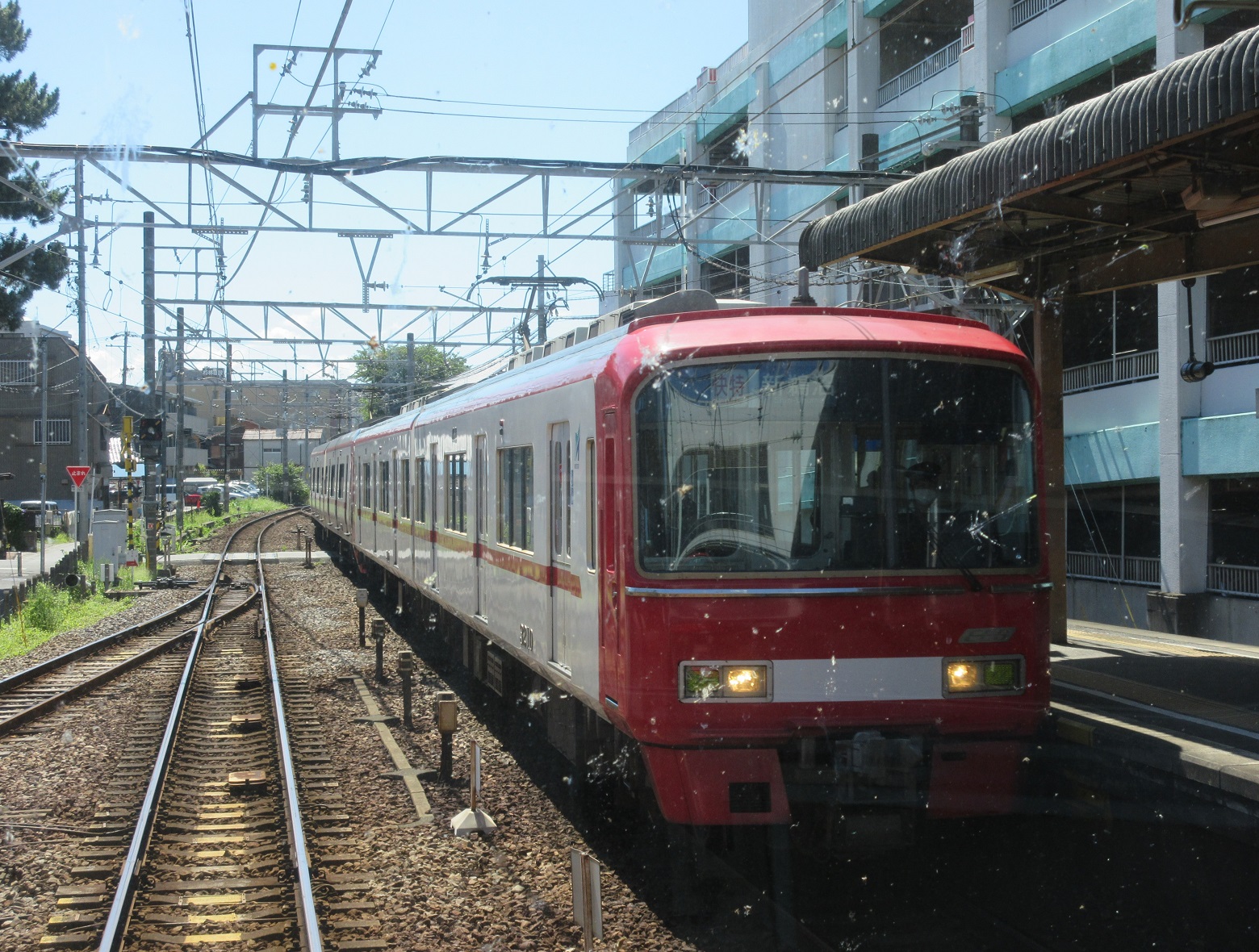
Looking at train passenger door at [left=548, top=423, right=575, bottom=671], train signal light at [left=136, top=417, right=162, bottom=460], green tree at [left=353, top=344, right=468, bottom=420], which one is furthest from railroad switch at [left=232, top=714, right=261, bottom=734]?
green tree at [left=353, top=344, right=468, bottom=420]

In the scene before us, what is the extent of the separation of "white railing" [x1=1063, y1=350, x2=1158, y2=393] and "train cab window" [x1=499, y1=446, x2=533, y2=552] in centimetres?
930

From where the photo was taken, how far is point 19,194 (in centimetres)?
2125

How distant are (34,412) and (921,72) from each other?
1634 inches

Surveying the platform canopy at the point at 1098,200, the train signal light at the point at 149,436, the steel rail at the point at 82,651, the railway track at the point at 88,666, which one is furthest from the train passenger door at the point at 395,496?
the train signal light at the point at 149,436

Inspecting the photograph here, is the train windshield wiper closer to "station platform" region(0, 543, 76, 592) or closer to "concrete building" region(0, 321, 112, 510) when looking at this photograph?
"station platform" region(0, 543, 76, 592)

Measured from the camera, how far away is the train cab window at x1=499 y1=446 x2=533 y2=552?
303 inches

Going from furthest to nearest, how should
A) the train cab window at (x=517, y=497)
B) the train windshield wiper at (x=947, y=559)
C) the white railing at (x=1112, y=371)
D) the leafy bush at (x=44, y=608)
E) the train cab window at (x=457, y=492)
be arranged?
1. the leafy bush at (x=44, y=608)
2. the white railing at (x=1112, y=371)
3. the train cab window at (x=457, y=492)
4. the train cab window at (x=517, y=497)
5. the train windshield wiper at (x=947, y=559)

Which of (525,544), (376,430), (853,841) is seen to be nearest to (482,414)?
(525,544)

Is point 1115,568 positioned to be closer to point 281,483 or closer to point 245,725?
point 245,725

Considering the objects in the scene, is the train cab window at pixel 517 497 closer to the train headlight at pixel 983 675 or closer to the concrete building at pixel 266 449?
the train headlight at pixel 983 675

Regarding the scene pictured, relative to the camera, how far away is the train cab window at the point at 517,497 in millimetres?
7684

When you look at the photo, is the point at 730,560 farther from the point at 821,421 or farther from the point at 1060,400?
the point at 1060,400

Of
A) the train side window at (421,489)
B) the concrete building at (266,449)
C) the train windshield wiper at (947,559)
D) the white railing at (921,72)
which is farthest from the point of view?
the concrete building at (266,449)

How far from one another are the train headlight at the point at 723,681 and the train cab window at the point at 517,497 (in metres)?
2.51
